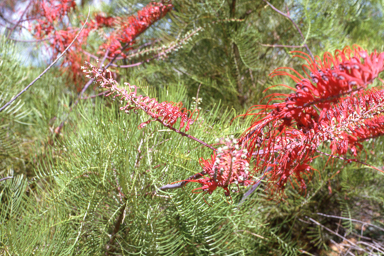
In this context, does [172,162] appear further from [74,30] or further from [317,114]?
[74,30]

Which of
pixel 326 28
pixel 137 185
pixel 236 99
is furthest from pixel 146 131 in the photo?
pixel 326 28

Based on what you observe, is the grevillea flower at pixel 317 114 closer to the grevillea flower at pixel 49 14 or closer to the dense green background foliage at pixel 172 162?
the dense green background foliage at pixel 172 162

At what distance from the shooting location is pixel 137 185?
326 mm

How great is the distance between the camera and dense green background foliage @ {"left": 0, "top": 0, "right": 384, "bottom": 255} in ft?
1.01

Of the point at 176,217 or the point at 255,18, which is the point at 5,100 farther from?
the point at 255,18

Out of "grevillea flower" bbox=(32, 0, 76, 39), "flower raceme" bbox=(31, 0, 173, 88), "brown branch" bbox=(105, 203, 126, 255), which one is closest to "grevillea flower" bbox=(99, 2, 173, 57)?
"flower raceme" bbox=(31, 0, 173, 88)

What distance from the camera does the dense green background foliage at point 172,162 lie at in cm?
31

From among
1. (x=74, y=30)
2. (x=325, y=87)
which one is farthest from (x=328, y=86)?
(x=74, y=30)

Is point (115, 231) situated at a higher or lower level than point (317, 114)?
lower

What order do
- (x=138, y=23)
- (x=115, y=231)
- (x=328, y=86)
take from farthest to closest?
(x=138, y=23) → (x=115, y=231) → (x=328, y=86)

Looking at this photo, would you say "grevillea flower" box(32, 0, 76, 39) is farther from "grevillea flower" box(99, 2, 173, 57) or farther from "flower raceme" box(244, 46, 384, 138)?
"flower raceme" box(244, 46, 384, 138)

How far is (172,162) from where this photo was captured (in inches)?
10.9

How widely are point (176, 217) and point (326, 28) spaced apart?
0.48 meters

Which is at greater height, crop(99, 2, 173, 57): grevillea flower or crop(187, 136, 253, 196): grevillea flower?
crop(99, 2, 173, 57): grevillea flower
